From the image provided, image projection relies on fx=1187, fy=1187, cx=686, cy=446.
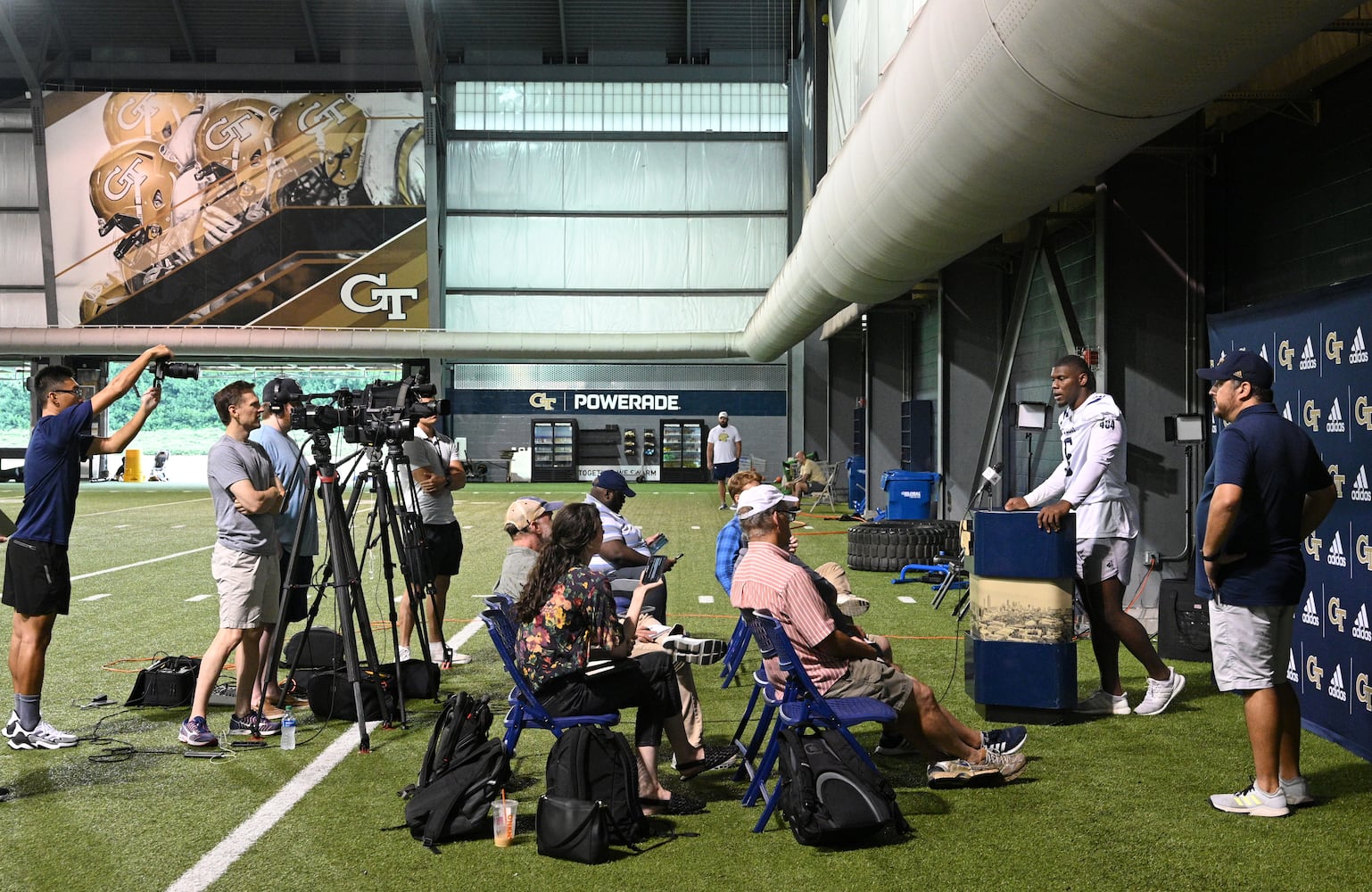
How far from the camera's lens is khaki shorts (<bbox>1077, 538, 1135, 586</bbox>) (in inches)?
260

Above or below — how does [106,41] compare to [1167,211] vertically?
above

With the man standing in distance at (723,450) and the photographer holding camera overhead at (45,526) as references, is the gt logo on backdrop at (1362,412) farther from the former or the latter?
the man standing in distance at (723,450)

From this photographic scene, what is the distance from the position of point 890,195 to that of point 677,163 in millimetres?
26098

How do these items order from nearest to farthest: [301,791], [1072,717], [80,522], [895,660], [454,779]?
1. [454,779]
2. [301,791]
3. [1072,717]
4. [895,660]
5. [80,522]

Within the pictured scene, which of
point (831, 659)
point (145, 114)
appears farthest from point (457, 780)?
point (145, 114)

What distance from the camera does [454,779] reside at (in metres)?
4.60

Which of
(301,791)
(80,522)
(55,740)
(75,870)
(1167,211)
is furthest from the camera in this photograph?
(80,522)

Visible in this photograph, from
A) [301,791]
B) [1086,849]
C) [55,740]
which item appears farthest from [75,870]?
[1086,849]

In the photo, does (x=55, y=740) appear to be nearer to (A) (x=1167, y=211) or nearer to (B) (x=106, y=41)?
(A) (x=1167, y=211)

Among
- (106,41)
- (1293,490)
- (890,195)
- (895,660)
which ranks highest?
(106,41)

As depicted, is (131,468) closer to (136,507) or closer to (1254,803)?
(136,507)

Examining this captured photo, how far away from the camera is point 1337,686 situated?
5.63 m

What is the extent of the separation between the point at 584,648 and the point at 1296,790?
9.49 feet

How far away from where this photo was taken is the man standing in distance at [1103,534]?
6.46 m
